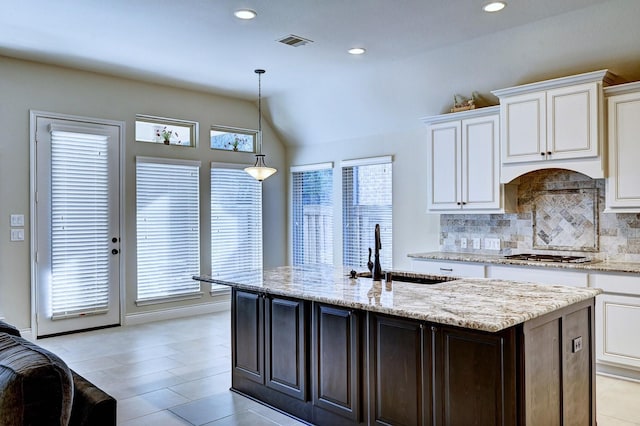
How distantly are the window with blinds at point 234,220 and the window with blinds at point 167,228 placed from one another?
0.30 metres

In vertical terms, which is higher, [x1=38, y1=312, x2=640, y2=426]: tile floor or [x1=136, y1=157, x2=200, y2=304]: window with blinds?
[x1=136, y1=157, x2=200, y2=304]: window with blinds

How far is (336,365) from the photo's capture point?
2.95m

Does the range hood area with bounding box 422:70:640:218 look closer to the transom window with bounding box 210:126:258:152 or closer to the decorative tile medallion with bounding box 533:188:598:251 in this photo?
the decorative tile medallion with bounding box 533:188:598:251

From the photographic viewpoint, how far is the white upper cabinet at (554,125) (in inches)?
157

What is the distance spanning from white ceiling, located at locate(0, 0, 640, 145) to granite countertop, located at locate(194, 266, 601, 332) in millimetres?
2120

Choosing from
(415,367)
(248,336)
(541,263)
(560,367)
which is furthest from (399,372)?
(541,263)

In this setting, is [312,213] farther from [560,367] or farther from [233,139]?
[560,367]

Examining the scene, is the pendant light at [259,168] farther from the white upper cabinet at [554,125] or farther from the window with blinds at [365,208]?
the white upper cabinet at [554,125]

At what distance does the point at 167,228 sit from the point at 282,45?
2864 mm

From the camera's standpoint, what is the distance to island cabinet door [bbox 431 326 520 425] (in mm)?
2240

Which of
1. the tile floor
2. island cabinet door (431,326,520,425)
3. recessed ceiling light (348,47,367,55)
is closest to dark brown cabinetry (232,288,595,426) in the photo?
island cabinet door (431,326,520,425)

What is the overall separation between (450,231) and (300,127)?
109 inches

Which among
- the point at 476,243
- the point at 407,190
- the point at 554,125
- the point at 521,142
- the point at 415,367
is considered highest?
the point at 554,125

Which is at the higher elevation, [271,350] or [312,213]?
[312,213]
